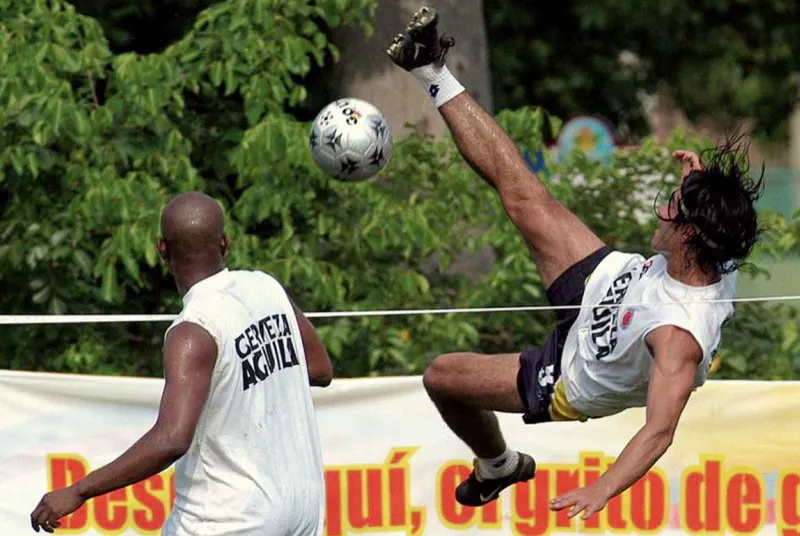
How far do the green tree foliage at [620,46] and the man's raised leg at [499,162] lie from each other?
6489mm

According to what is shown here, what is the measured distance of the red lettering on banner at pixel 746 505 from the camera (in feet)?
24.4

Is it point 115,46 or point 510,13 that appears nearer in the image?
point 115,46

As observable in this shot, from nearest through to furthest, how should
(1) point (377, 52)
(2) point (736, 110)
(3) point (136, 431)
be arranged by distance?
(3) point (136, 431), (1) point (377, 52), (2) point (736, 110)

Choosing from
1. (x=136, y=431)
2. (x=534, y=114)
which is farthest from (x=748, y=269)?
(x=136, y=431)

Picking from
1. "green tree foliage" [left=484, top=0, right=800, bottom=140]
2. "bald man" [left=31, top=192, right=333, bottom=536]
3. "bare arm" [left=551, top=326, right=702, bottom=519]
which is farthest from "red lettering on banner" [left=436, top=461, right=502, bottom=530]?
"green tree foliage" [left=484, top=0, right=800, bottom=140]

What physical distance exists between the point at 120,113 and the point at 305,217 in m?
1.13

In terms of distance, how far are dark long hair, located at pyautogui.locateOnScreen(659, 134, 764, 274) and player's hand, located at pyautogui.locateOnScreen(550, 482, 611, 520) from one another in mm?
1113

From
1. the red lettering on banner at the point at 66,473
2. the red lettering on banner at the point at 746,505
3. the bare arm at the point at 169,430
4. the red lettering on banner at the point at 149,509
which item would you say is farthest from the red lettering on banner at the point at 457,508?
the bare arm at the point at 169,430

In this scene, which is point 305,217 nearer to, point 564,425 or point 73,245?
point 73,245

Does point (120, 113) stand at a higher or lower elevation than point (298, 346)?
higher

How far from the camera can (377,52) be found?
1012 cm

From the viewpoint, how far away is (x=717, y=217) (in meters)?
5.73

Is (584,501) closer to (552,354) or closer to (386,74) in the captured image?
(552,354)

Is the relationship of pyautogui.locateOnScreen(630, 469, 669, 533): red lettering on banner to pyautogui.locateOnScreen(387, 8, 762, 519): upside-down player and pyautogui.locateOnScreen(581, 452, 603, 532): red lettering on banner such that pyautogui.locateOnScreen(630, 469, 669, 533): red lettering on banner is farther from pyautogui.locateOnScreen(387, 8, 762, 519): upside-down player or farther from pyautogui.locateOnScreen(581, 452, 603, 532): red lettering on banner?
pyautogui.locateOnScreen(387, 8, 762, 519): upside-down player
